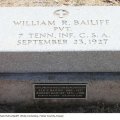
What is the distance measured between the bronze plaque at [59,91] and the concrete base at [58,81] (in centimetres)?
7

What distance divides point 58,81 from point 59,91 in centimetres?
17

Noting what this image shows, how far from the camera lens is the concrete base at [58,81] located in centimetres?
495

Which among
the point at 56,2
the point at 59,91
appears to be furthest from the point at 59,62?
the point at 56,2

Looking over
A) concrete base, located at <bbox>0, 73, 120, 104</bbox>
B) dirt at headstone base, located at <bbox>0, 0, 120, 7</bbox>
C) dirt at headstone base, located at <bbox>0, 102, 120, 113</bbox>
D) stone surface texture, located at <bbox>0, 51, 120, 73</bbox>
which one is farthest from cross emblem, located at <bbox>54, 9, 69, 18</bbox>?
dirt at headstone base, located at <bbox>0, 0, 120, 7</bbox>

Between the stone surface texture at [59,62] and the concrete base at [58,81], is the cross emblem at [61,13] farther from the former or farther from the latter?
the concrete base at [58,81]

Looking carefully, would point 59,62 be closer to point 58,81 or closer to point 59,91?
point 58,81

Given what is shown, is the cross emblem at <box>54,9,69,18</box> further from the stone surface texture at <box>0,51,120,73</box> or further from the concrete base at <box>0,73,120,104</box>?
the concrete base at <box>0,73,120,104</box>

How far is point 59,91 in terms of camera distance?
5047mm

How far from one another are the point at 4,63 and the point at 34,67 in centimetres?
37

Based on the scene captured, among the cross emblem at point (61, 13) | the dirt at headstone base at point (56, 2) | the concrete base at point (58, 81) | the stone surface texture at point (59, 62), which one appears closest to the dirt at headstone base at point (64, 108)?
the concrete base at point (58, 81)

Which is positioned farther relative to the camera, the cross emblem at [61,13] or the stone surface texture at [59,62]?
the cross emblem at [61,13]

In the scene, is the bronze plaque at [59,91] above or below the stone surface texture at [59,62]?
below

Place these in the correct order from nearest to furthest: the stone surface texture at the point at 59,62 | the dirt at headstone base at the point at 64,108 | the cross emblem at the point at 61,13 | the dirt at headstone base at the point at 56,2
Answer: the stone surface texture at the point at 59,62
the dirt at headstone base at the point at 64,108
the cross emblem at the point at 61,13
the dirt at headstone base at the point at 56,2

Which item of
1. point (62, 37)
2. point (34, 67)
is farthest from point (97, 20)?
point (34, 67)
